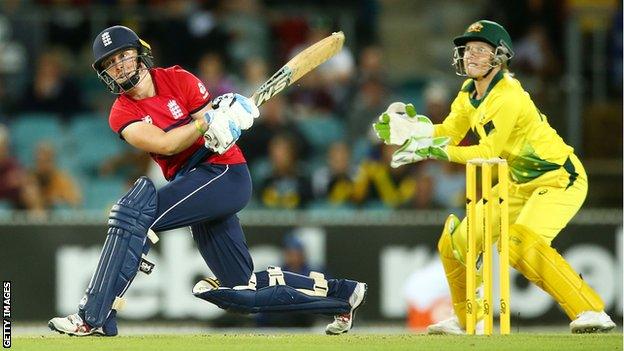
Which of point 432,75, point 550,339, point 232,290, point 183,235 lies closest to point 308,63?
point 232,290

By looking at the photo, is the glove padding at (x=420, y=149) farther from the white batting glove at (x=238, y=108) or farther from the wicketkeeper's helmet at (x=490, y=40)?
the white batting glove at (x=238, y=108)

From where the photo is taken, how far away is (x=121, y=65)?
7273 millimetres

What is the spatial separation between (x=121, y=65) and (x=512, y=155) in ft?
6.93

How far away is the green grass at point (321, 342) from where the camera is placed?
677cm

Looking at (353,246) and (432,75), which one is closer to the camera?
A: (353,246)

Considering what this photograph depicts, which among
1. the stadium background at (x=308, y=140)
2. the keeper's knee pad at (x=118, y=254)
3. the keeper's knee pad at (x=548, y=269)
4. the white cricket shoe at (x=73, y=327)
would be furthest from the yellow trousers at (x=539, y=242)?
the stadium background at (x=308, y=140)

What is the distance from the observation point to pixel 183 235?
37.0 feet

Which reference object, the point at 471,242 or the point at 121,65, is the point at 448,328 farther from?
the point at 121,65

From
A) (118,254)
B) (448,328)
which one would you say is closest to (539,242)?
(448,328)

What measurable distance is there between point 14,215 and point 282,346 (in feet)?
16.8

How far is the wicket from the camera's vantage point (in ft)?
23.8

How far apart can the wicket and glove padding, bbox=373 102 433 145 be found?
0.36 meters

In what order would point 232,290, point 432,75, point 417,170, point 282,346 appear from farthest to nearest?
point 432,75
point 417,170
point 232,290
point 282,346

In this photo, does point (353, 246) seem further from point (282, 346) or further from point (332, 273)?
point (282, 346)
